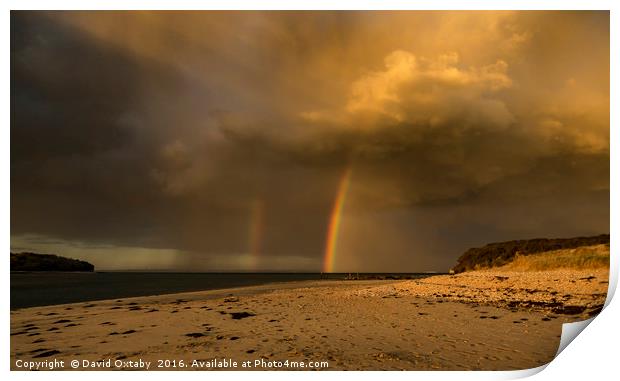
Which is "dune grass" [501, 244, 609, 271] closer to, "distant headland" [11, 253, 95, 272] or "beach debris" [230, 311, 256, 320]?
"beach debris" [230, 311, 256, 320]

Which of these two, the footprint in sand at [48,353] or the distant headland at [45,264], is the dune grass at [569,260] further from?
the distant headland at [45,264]

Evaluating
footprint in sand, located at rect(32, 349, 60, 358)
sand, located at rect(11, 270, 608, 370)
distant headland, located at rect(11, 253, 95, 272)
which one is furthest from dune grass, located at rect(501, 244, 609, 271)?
distant headland, located at rect(11, 253, 95, 272)

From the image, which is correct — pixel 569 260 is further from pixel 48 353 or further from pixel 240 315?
pixel 48 353

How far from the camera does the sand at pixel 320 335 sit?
713 centimetres

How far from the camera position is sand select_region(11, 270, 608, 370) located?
7.13 meters

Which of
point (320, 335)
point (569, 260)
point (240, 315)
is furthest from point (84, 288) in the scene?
point (569, 260)

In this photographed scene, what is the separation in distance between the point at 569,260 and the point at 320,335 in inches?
647

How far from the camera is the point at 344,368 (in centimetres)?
672

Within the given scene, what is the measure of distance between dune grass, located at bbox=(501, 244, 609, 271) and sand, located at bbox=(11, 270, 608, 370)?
5.01 meters

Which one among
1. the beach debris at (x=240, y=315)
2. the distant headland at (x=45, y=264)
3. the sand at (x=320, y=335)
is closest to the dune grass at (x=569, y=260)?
the sand at (x=320, y=335)

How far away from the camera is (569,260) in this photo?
18.7 m

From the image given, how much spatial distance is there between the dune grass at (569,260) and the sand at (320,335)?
16.4ft
